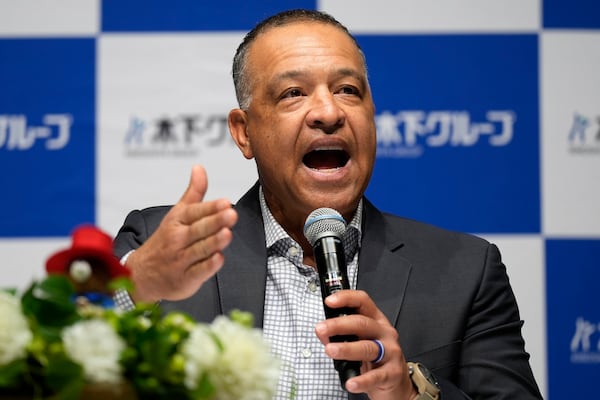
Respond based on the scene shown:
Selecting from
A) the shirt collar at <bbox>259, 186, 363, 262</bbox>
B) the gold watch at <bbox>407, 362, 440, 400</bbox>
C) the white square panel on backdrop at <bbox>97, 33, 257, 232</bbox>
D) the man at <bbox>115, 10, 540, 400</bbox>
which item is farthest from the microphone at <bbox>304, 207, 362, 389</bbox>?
the white square panel on backdrop at <bbox>97, 33, 257, 232</bbox>

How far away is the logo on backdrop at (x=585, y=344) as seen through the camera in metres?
2.95

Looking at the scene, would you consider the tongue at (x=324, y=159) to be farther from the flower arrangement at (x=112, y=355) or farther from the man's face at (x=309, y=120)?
the flower arrangement at (x=112, y=355)

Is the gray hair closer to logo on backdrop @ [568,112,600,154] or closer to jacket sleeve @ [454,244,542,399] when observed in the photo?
jacket sleeve @ [454,244,542,399]

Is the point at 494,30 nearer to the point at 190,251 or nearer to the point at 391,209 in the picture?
the point at 391,209

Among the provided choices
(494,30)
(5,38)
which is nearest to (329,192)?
(494,30)

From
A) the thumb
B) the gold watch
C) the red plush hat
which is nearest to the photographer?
the red plush hat

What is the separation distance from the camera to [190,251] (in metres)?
1.34

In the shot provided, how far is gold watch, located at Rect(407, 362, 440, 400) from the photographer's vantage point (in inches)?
63.2

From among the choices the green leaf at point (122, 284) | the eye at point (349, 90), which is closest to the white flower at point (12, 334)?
the green leaf at point (122, 284)

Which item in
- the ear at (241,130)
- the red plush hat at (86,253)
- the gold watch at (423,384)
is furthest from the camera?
the ear at (241,130)

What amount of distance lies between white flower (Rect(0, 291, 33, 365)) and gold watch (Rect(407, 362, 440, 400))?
2.82 feet

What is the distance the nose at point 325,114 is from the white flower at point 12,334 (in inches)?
45.1

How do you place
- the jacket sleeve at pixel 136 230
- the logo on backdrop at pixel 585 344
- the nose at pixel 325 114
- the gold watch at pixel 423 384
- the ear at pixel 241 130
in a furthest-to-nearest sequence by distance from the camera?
the logo on backdrop at pixel 585 344 → the ear at pixel 241 130 → the jacket sleeve at pixel 136 230 → the nose at pixel 325 114 → the gold watch at pixel 423 384

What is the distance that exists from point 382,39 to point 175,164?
0.85 meters
